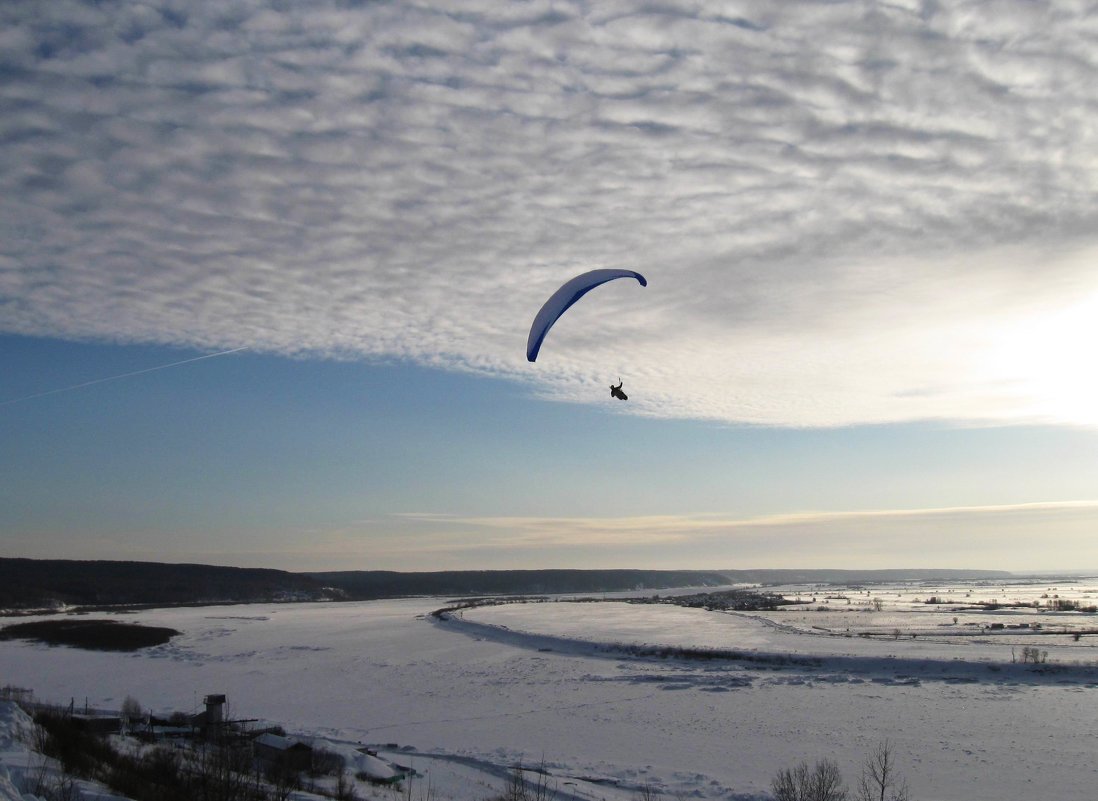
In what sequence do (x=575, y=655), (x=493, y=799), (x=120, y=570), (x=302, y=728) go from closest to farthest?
(x=493, y=799), (x=302, y=728), (x=575, y=655), (x=120, y=570)

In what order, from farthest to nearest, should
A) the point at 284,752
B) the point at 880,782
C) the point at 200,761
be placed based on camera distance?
the point at 284,752 → the point at 880,782 → the point at 200,761

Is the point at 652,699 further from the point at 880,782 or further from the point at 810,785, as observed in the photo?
the point at 810,785

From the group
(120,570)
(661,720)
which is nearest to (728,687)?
(661,720)

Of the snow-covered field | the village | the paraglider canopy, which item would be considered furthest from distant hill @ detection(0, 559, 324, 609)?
the paraglider canopy

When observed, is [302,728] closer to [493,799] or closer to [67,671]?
[493,799]

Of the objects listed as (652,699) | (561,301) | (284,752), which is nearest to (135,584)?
(652,699)

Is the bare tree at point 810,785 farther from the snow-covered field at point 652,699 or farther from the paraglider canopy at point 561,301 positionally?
the paraglider canopy at point 561,301
